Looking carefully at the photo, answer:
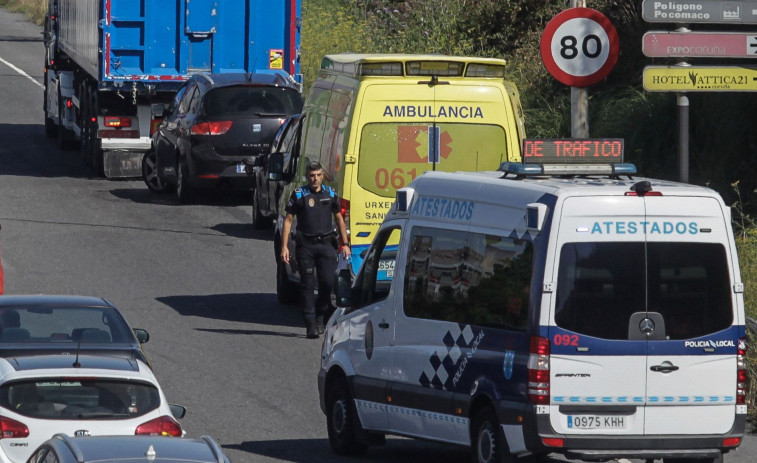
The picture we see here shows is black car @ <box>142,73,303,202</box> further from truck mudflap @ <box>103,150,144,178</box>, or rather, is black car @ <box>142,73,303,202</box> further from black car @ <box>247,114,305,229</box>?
truck mudflap @ <box>103,150,144,178</box>

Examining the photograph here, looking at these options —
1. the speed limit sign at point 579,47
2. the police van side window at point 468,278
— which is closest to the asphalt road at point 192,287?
the police van side window at point 468,278

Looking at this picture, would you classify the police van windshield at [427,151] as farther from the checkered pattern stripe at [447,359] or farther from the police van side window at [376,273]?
the checkered pattern stripe at [447,359]

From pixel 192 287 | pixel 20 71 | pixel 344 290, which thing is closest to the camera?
pixel 344 290

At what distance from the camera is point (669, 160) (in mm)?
19297

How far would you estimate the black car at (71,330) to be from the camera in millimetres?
10781

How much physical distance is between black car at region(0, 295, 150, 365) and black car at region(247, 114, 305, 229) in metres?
6.32

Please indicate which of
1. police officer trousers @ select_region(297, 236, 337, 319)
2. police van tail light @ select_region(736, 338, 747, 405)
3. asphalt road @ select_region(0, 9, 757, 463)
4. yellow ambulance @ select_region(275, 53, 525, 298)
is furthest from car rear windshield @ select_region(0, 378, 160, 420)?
police officer trousers @ select_region(297, 236, 337, 319)

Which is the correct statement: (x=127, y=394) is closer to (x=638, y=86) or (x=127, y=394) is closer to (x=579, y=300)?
(x=579, y=300)

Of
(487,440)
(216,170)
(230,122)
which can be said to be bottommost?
(487,440)

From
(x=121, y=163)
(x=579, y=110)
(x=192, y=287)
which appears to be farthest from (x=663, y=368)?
(x=121, y=163)

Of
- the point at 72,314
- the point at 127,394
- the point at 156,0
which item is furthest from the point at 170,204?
the point at 127,394

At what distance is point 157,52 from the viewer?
2503 cm

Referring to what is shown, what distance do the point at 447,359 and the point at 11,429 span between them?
2685 millimetres

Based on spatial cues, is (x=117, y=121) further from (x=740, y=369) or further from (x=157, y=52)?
(x=740, y=369)
